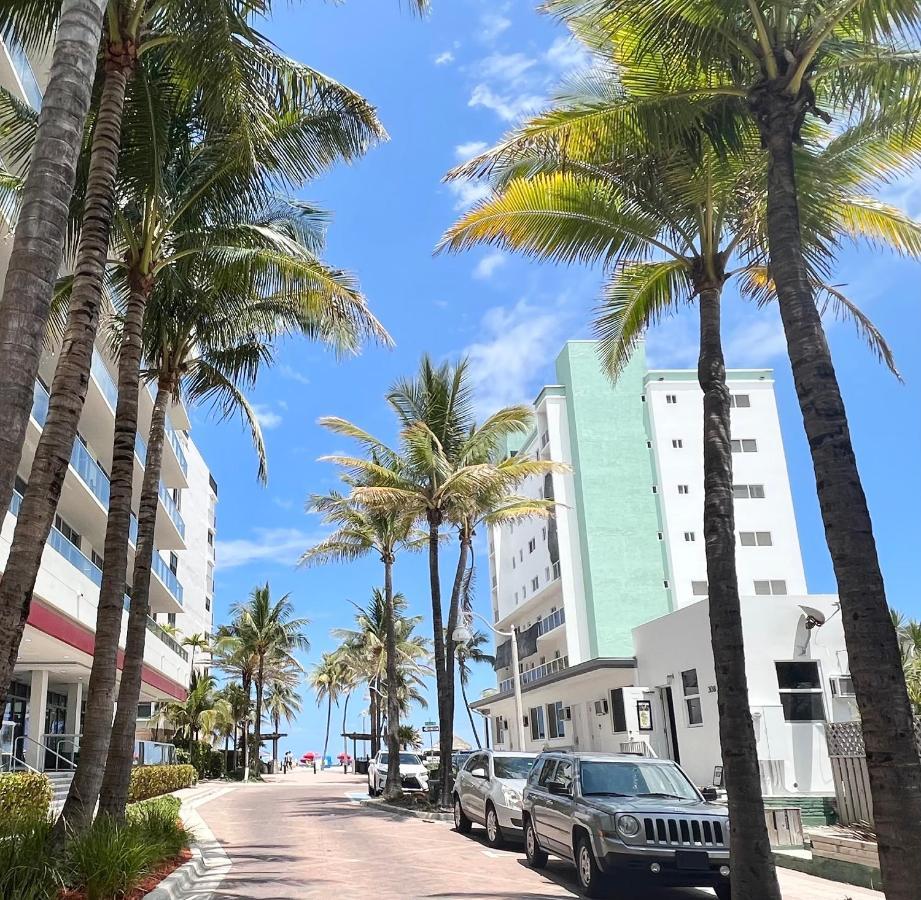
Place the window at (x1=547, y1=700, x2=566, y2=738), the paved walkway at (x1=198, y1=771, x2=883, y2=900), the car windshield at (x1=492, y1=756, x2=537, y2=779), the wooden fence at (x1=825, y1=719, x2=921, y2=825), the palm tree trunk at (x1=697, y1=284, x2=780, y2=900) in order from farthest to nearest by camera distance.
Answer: the window at (x1=547, y1=700, x2=566, y2=738), the car windshield at (x1=492, y1=756, x2=537, y2=779), the wooden fence at (x1=825, y1=719, x2=921, y2=825), the paved walkway at (x1=198, y1=771, x2=883, y2=900), the palm tree trunk at (x1=697, y1=284, x2=780, y2=900)

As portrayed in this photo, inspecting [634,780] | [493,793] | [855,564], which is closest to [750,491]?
[493,793]

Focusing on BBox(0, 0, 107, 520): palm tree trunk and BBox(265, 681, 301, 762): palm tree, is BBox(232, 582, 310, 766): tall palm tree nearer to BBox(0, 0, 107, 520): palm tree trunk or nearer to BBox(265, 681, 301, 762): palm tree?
BBox(265, 681, 301, 762): palm tree

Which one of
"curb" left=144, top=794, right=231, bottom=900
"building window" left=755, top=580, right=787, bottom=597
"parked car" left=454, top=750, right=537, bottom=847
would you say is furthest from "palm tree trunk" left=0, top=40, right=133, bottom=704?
"building window" left=755, top=580, right=787, bottom=597

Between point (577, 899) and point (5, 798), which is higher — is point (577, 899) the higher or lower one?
the lower one

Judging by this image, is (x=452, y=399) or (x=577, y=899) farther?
(x=452, y=399)

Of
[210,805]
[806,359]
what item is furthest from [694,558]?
[806,359]

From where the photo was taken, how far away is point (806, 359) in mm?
7199

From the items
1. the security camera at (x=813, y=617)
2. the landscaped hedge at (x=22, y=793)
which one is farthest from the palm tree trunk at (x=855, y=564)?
the security camera at (x=813, y=617)

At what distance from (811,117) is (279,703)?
3213 inches

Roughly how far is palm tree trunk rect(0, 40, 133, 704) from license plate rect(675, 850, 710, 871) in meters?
7.40

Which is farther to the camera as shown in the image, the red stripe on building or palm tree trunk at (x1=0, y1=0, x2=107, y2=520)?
the red stripe on building

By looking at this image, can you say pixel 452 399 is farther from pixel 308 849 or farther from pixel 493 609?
pixel 493 609

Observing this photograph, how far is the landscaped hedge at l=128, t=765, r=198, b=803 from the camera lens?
2185cm

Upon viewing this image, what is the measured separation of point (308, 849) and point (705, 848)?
800cm
